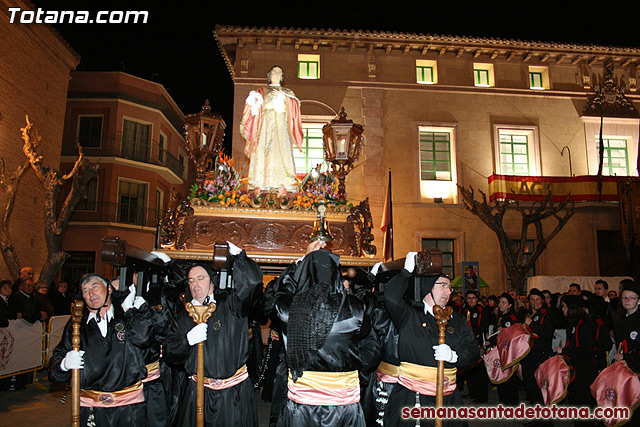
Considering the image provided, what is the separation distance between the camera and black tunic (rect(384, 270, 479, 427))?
429cm

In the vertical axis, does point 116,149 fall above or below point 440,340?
above

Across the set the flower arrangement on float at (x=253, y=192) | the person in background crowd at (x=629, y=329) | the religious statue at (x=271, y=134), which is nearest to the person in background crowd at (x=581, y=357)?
the person in background crowd at (x=629, y=329)

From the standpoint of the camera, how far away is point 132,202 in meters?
24.0

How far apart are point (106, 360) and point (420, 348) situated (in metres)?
2.64

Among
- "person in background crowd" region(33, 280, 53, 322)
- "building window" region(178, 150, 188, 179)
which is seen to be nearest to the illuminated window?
"person in background crowd" region(33, 280, 53, 322)

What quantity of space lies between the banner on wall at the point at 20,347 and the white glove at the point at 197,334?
18.5 ft

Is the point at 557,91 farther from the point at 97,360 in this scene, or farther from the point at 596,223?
the point at 97,360

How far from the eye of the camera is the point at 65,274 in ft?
73.5

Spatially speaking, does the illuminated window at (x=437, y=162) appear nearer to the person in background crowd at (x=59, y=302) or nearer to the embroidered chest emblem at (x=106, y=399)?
the person in background crowd at (x=59, y=302)

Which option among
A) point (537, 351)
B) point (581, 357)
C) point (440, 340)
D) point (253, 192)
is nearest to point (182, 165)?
point (253, 192)

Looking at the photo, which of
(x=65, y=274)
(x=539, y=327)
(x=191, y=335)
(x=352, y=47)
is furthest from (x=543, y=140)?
(x=65, y=274)

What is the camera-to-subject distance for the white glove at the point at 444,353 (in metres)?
4.04

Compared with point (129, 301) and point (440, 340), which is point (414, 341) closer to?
point (440, 340)

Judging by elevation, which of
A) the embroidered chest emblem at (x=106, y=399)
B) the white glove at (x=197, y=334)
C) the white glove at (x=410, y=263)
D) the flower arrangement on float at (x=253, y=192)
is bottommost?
the embroidered chest emblem at (x=106, y=399)
